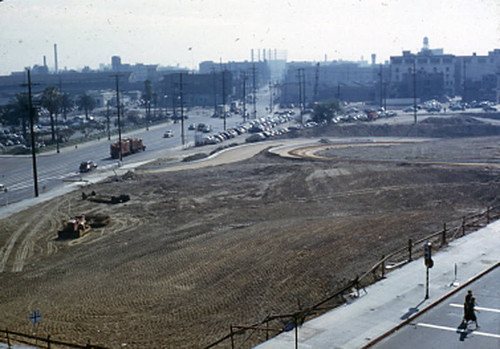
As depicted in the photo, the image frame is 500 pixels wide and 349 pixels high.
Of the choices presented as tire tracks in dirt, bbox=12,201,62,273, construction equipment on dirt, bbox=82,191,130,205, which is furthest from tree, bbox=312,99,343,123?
tire tracks in dirt, bbox=12,201,62,273

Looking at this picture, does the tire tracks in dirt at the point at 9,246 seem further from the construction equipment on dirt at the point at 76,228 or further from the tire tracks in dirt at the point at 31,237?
the construction equipment on dirt at the point at 76,228

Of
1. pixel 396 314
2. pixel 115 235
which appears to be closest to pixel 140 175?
pixel 115 235

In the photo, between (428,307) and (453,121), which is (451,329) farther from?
(453,121)

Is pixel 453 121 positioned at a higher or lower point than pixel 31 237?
higher

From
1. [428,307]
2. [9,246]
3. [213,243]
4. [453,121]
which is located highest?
[453,121]

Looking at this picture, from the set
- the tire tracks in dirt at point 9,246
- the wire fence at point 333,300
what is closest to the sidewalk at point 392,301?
the wire fence at point 333,300

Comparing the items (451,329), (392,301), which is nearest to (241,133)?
(392,301)

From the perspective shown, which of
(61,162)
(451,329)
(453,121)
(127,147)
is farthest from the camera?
(453,121)
